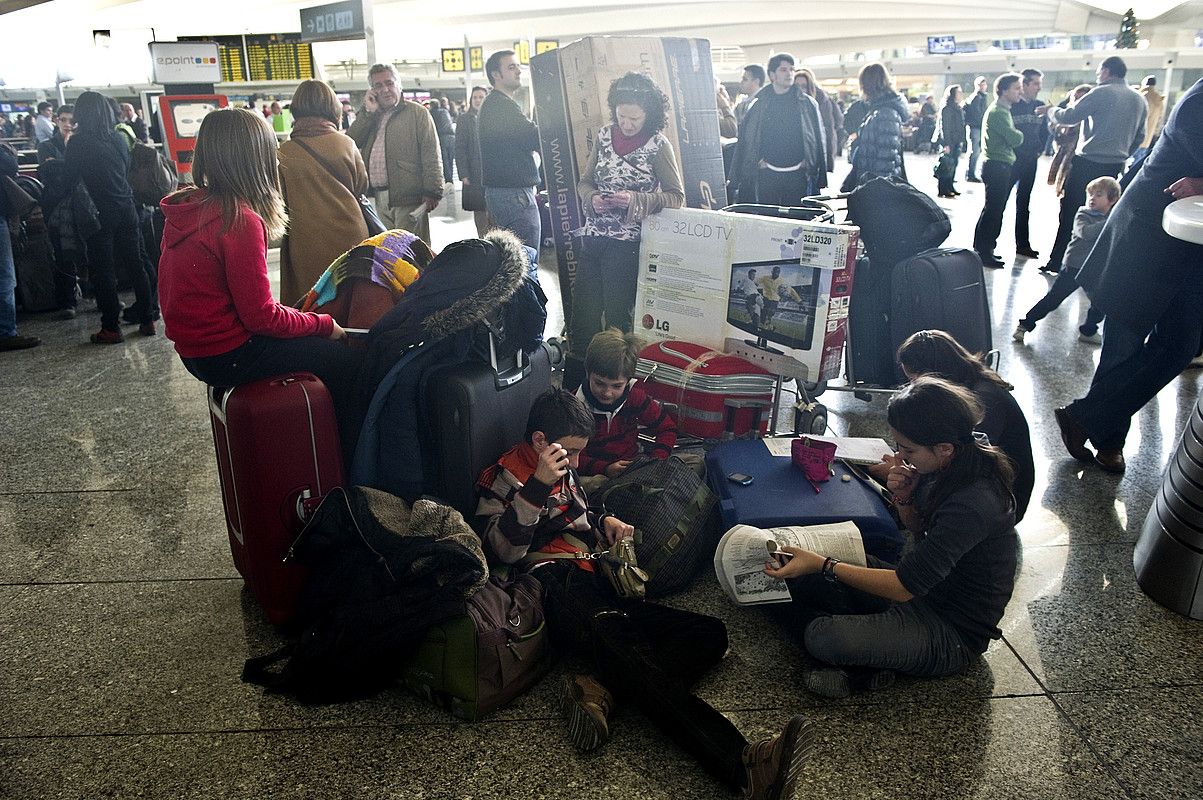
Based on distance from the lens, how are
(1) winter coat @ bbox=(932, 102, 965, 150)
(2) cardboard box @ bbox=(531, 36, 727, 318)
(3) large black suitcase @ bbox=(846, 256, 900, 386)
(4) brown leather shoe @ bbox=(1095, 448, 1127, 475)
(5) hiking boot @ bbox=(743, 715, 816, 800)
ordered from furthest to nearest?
(1) winter coat @ bbox=(932, 102, 965, 150)
(2) cardboard box @ bbox=(531, 36, 727, 318)
(3) large black suitcase @ bbox=(846, 256, 900, 386)
(4) brown leather shoe @ bbox=(1095, 448, 1127, 475)
(5) hiking boot @ bbox=(743, 715, 816, 800)

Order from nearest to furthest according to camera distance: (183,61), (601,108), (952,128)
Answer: (601,108), (183,61), (952,128)

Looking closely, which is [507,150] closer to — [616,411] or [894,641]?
[616,411]

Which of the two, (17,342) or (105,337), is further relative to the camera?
(105,337)

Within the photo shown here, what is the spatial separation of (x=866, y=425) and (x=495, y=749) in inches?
108

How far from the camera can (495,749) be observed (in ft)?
6.77

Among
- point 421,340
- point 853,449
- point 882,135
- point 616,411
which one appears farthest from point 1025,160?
point 421,340

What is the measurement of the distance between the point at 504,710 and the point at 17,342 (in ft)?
17.6

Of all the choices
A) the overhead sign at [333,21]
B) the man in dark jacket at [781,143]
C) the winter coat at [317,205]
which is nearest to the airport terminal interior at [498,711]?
the winter coat at [317,205]

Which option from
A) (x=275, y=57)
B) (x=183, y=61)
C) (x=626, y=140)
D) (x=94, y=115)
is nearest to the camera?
(x=626, y=140)

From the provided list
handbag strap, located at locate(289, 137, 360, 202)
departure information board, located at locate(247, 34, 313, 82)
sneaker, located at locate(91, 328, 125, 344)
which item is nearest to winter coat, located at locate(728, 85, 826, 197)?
handbag strap, located at locate(289, 137, 360, 202)

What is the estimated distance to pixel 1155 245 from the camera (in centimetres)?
344

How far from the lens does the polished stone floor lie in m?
1.97

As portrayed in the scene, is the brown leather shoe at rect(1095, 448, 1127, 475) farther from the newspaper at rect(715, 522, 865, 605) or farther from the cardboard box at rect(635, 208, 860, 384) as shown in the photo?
the newspaper at rect(715, 522, 865, 605)

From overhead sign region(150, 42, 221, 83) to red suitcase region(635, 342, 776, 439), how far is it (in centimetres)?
780
